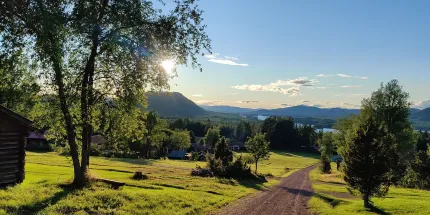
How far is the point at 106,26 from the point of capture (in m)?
23.0

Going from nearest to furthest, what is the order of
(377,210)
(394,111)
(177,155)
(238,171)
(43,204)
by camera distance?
1. (43,204)
2. (377,210)
3. (238,171)
4. (394,111)
5. (177,155)

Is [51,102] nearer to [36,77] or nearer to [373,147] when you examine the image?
[36,77]

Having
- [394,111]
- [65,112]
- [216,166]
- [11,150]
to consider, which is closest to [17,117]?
[11,150]

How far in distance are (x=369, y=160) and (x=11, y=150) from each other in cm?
2879

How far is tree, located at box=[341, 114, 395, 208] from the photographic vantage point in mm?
28078

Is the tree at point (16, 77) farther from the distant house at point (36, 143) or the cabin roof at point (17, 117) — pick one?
the distant house at point (36, 143)

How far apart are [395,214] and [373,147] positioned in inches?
222

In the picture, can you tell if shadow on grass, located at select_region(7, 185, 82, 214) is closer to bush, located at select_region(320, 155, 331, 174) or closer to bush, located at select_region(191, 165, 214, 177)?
bush, located at select_region(191, 165, 214, 177)

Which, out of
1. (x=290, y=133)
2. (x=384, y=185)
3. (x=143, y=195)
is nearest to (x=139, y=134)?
(x=143, y=195)

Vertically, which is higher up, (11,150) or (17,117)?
(17,117)

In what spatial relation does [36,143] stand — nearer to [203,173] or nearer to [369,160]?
[203,173]

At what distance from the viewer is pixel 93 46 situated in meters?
21.9

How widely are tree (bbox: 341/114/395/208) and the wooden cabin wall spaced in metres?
27.2

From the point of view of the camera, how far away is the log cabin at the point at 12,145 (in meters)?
22.7
